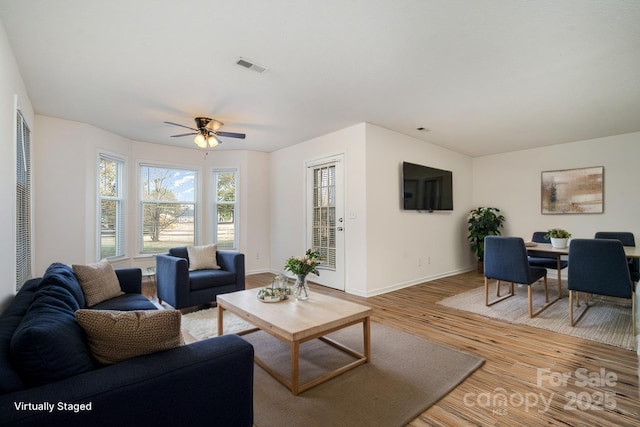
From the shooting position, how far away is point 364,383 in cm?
203

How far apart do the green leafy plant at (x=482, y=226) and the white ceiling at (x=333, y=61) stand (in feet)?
6.61

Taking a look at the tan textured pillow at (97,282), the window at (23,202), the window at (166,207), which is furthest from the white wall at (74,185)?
the tan textured pillow at (97,282)

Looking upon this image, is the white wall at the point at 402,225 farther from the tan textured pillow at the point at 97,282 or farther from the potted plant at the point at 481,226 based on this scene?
the tan textured pillow at the point at 97,282

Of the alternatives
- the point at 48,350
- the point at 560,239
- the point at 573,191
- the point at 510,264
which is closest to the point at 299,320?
the point at 48,350

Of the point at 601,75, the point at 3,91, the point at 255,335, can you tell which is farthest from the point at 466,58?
the point at 3,91

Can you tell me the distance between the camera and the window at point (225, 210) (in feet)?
19.2

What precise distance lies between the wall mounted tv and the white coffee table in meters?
2.70

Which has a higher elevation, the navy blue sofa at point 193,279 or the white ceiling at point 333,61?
the white ceiling at point 333,61

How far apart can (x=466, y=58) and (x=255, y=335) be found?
3.03m

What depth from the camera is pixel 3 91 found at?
6.89 ft

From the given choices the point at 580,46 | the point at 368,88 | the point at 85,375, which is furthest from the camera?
the point at 368,88

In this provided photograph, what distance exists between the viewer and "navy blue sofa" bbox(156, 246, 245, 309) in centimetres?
337

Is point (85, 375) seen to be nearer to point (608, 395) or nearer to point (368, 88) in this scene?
point (608, 395)

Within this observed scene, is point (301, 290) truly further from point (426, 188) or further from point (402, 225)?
point (426, 188)
